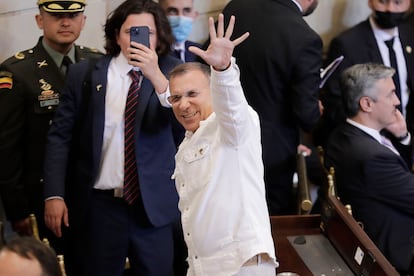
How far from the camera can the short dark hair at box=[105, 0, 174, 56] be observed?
3043mm

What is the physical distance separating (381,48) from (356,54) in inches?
6.1

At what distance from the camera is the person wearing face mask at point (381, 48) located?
174 inches

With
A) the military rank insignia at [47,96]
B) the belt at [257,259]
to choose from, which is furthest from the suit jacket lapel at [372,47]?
the belt at [257,259]

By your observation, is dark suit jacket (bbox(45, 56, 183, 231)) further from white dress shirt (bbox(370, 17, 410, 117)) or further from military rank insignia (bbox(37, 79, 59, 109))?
white dress shirt (bbox(370, 17, 410, 117))

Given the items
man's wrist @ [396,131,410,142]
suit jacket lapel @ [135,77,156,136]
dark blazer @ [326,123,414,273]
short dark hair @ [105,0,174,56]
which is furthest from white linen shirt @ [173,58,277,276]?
man's wrist @ [396,131,410,142]

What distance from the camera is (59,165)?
314 cm

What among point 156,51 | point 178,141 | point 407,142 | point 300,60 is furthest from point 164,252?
point 407,142

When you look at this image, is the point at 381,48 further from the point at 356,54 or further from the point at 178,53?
the point at 178,53

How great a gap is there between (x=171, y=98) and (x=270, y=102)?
4.25 feet

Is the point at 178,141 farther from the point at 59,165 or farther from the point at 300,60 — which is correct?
the point at 300,60

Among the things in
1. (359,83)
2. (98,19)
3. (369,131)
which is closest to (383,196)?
(369,131)

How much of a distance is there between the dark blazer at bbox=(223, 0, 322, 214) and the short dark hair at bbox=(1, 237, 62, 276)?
1815 millimetres

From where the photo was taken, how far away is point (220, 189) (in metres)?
2.33

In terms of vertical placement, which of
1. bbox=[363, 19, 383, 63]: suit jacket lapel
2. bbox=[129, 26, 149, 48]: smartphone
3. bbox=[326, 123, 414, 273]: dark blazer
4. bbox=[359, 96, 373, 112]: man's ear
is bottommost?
bbox=[326, 123, 414, 273]: dark blazer
